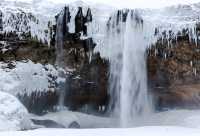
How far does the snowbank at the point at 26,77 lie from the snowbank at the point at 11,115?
311 centimetres

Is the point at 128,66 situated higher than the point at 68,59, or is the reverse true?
the point at 68,59

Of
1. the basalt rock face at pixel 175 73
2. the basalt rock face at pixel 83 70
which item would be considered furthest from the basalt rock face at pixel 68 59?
the basalt rock face at pixel 175 73

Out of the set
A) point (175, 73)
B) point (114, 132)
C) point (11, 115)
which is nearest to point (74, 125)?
point (175, 73)

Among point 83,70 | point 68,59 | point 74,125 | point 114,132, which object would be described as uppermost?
point 68,59

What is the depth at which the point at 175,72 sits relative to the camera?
15.9 metres

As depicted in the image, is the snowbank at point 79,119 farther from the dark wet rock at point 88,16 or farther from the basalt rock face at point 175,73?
the dark wet rock at point 88,16

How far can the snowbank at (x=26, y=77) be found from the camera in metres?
14.9

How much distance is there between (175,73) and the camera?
15883mm

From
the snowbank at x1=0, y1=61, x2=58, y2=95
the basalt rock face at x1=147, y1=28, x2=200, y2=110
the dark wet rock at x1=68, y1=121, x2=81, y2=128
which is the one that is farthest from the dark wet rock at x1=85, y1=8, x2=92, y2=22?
the dark wet rock at x1=68, y1=121, x2=81, y2=128

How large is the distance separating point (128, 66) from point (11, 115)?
221 inches

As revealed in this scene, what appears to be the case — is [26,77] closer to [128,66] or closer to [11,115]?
[128,66]

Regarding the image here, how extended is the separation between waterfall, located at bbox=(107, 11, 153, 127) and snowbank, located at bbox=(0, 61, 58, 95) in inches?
91.5

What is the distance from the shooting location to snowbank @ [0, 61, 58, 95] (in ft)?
48.8

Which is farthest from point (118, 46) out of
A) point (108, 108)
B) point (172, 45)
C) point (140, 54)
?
point (108, 108)
